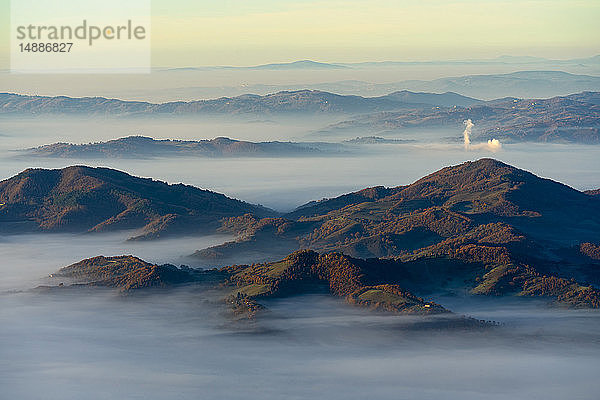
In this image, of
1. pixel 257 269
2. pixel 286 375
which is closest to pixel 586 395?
pixel 286 375

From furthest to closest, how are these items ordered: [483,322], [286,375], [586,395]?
[483,322] → [286,375] → [586,395]

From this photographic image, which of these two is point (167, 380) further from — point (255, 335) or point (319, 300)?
point (319, 300)

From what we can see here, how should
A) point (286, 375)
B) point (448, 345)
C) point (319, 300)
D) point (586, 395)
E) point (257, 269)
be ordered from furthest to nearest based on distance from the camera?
point (257, 269) < point (319, 300) < point (448, 345) < point (286, 375) < point (586, 395)

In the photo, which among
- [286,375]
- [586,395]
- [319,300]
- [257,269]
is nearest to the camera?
[586,395]

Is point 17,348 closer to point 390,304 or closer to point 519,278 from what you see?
point 390,304

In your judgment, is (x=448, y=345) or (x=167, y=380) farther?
(x=448, y=345)

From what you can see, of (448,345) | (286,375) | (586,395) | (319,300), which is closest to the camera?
(586,395)

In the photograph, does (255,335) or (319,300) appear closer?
(255,335)

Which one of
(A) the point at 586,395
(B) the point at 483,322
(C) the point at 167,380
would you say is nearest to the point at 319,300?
(B) the point at 483,322
